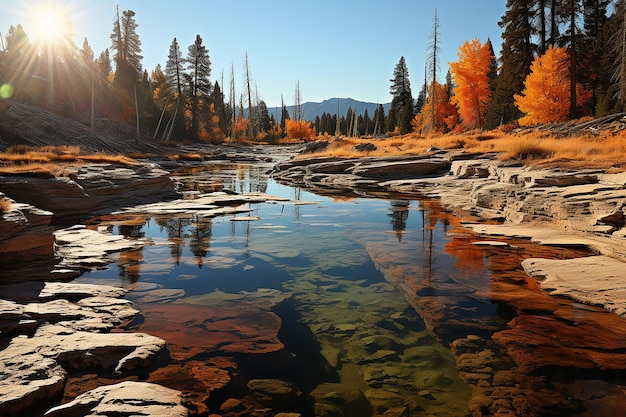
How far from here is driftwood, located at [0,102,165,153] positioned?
2406 cm

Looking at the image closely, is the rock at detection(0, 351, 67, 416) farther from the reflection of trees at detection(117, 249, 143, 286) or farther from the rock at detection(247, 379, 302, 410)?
the reflection of trees at detection(117, 249, 143, 286)

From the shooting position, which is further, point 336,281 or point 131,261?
point 131,261

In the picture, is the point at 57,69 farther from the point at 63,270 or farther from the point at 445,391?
the point at 445,391

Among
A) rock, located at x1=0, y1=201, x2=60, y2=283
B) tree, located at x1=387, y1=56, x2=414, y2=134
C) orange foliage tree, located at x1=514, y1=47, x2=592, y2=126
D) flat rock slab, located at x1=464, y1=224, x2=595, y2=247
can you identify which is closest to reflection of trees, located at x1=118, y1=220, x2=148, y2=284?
rock, located at x1=0, y1=201, x2=60, y2=283

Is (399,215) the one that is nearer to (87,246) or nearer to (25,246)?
(87,246)

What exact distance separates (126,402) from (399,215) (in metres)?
10.7

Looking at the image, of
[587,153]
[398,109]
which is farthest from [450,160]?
[398,109]

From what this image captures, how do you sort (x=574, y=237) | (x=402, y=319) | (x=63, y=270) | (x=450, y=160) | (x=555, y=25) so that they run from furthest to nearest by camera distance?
(x=555, y=25) → (x=450, y=160) → (x=574, y=237) → (x=63, y=270) → (x=402, y=319)

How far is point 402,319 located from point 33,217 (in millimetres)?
6770

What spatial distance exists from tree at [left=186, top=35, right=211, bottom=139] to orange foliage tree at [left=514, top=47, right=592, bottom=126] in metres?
38.0

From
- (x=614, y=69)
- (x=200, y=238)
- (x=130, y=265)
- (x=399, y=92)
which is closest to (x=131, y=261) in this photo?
(x=130, y=265)

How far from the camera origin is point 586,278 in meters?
6.10

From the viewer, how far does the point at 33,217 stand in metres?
7.29

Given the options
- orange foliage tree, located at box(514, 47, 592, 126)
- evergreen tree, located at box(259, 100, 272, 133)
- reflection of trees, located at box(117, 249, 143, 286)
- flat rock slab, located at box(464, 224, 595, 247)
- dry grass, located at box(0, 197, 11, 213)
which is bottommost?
reflection of trees, located at box(117, 249, 143, 286)
